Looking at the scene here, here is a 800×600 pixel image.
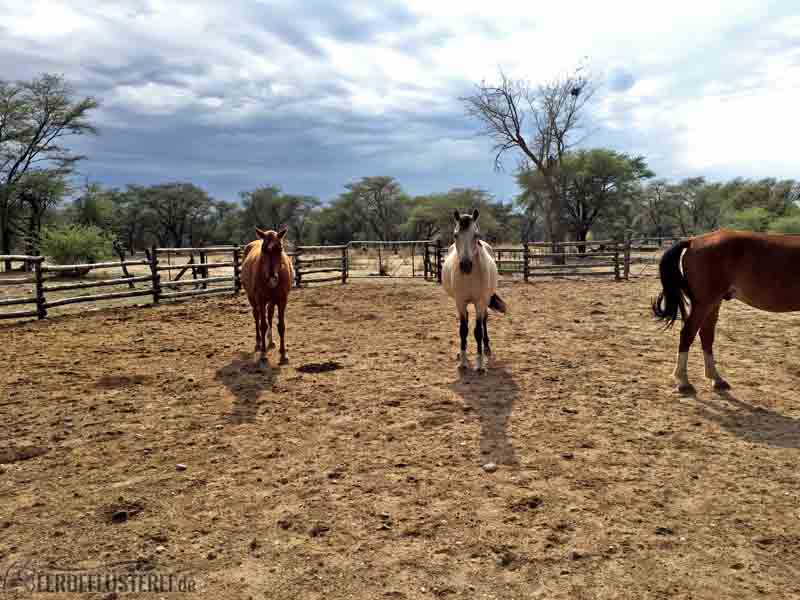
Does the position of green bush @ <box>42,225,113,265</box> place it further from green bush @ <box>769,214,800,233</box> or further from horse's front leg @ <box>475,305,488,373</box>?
green bush @ <box>769,214,800,233</box>

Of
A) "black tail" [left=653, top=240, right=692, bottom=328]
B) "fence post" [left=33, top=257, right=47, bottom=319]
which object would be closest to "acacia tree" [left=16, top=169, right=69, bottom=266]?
"fence post" [left=33, top=257, right=47, bottom=319]

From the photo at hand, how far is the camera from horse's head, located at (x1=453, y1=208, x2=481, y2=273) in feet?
17.5

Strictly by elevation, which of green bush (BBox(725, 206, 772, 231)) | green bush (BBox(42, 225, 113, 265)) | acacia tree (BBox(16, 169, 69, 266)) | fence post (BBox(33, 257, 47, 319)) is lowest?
fence post (BBox(33, 257, 47, 319))

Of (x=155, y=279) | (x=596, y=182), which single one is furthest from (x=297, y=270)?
(x=596, y=182)

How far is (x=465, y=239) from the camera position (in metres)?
5.39

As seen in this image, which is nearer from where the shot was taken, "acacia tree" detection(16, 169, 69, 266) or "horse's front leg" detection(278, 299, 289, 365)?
"horse's front leg" detection(278, 299, 289, 365)

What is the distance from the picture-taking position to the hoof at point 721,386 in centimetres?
495

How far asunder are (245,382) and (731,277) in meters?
5.35

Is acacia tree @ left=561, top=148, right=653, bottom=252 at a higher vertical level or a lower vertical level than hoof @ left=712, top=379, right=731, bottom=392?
higher

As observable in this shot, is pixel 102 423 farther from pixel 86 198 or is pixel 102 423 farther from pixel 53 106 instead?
pixel 86 198

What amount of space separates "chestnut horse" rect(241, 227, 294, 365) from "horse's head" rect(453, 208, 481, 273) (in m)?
2.36

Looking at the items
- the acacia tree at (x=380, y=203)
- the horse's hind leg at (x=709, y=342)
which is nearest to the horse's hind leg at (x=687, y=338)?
the horse's hind leg at (x=709, y=342)

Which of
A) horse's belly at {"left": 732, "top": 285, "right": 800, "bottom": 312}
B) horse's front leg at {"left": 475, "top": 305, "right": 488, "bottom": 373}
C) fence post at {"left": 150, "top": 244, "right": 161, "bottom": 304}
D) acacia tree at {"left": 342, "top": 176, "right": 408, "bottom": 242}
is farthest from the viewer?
acacia tree at {"left": 342, "top": 176, "right": 408, "bottom": 242}

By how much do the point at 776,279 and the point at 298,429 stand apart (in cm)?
489
